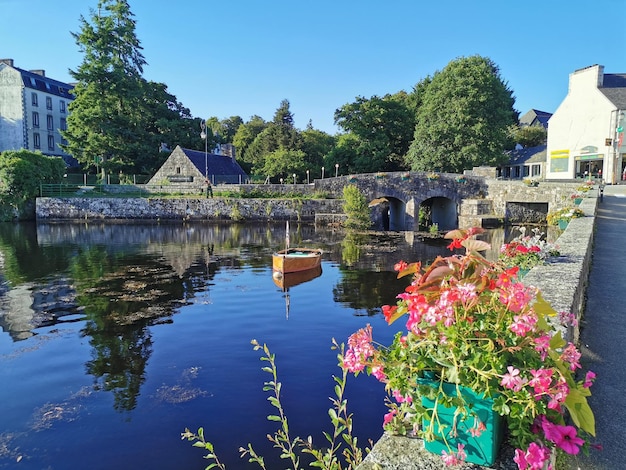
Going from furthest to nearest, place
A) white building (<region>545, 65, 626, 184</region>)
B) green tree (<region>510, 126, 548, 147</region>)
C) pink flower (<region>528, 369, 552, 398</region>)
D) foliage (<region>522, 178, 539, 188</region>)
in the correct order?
1. green tree (<region>510, 126, 548, 147</region>)
2. white building (<region>545, 65, 626, 184</region>)
3. foliage (<region>522, 178, 539, 188</region>)
4. pink flower (<region>528, 369, 552, 398</region>)

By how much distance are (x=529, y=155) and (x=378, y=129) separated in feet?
51.0

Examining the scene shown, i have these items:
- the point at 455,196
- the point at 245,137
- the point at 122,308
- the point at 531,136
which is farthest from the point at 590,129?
the point at 245,137

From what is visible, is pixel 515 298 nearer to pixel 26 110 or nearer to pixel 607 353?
pixel 607 353

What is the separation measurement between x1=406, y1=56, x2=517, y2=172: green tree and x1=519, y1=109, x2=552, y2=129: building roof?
86.8 feet

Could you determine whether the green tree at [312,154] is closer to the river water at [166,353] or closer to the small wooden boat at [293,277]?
the river water at [166,353]

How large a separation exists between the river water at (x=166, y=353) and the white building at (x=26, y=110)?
37.6m

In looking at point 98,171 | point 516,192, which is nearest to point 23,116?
point 98,171

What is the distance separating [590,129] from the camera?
36844 millimetres

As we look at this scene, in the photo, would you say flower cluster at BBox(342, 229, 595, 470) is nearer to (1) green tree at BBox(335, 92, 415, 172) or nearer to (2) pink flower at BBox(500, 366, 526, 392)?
(2) pink flower at BBox(500, 366, 526, 392)

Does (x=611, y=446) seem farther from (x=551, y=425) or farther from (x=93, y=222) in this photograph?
(x=93, y=222)

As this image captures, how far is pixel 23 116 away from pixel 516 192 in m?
48.6

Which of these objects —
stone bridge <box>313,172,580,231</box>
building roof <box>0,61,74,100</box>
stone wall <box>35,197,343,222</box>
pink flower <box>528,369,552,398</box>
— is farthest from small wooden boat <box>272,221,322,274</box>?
building roof <box>0,61,74,100</box>

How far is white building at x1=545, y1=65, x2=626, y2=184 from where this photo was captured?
34.4 meters

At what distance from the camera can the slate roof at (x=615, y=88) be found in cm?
3472
